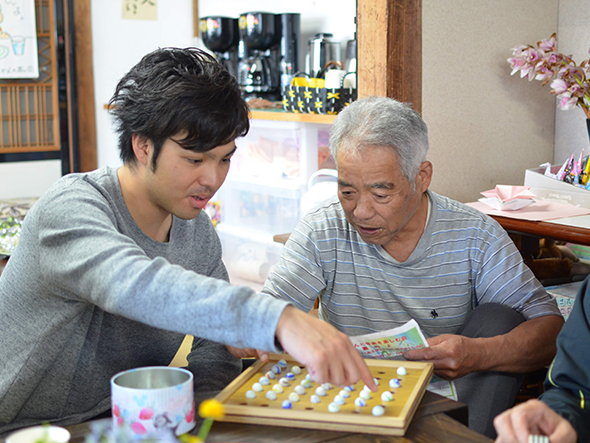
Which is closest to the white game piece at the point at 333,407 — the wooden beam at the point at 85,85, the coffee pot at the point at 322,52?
the coffee pot at the point at 322,52

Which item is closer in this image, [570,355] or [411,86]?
[570,355]

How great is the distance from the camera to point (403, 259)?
5.50ft

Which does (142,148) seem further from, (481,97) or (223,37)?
(223,37)

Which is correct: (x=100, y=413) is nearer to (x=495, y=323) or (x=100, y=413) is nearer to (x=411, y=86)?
(x=495, y=323)

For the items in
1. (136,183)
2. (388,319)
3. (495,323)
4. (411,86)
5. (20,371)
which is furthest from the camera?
(411,86)

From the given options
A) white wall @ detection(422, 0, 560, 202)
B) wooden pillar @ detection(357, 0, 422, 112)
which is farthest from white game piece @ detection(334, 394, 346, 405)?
A: white wall @ detection(422, 0, 560, 202)

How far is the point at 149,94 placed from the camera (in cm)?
128

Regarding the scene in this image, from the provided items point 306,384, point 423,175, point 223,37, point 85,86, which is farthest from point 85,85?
point 306,384

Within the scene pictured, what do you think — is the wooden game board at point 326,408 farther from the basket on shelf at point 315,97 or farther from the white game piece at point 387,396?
the basket on shelf at point 315,97

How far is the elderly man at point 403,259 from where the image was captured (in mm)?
1554

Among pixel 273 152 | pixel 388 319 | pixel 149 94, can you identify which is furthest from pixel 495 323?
pixel 273 152

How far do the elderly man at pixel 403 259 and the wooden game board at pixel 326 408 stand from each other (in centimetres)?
47

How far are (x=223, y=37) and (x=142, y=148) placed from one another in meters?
2.67

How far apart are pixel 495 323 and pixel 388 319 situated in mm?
270
